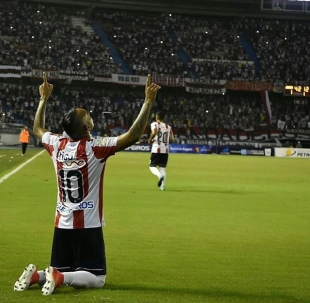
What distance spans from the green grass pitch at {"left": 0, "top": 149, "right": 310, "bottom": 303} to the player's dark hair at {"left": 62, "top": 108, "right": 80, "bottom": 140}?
155cm

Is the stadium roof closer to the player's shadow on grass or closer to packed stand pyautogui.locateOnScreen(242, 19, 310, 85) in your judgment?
packed stand pyautogui.locateOnScreen(242, 19, 310, 85)

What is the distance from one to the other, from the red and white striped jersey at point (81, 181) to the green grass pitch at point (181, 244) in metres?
0.71

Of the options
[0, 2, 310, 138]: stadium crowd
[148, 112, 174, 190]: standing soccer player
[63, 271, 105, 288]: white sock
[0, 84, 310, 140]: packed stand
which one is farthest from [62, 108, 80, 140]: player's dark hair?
[0, 2, 310, 138]: stadium crowd

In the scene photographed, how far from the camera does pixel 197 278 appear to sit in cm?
793

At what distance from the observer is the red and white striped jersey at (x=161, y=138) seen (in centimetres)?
2097

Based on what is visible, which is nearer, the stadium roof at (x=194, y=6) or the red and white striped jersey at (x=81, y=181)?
the red and white striped jersey at (x=81, y=181)

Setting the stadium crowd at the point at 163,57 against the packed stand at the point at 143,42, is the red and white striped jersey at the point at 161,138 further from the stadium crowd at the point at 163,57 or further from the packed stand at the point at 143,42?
the packed stand at the point at 143,42

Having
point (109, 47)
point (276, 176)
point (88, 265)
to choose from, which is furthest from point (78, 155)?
point (109, 47)

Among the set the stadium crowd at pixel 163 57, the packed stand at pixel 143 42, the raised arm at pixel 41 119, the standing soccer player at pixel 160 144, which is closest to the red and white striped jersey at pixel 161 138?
the standing soccer player at pixel 160 144

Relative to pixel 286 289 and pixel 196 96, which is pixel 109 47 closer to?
pixel 196 96

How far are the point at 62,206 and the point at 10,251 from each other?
98.5 inches

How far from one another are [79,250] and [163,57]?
6344 centimetres

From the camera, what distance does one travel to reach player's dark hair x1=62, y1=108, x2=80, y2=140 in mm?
7152

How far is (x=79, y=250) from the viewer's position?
7191mm
